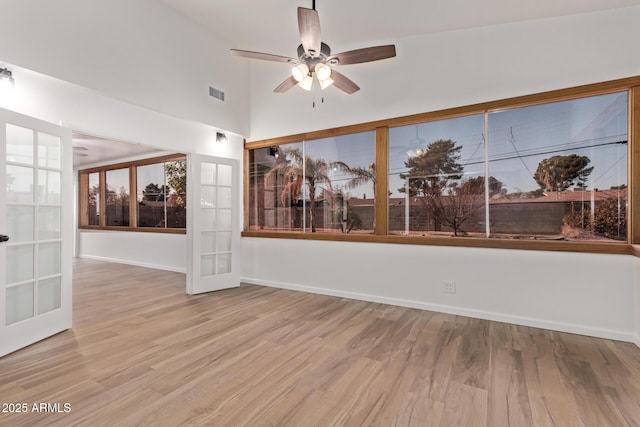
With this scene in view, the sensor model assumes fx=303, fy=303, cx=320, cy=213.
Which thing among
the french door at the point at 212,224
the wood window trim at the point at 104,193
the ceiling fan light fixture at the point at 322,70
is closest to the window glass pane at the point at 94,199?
the wood window trim at the point at 104,193

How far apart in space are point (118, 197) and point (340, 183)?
6385 millimetres

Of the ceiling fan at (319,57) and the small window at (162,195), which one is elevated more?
the ceiling fan at (319,57)

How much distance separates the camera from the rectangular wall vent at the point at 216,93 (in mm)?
4524

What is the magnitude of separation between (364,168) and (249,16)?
2.40m

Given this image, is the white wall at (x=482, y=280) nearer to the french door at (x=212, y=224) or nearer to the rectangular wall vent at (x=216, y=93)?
the french door at (x=212, y=224)

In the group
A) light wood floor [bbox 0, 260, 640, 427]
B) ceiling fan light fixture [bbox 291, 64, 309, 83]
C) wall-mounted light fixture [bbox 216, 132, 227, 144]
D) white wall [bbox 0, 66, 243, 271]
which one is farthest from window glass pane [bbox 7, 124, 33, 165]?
ceiling fan light fixture [bbox 291, 64, 309, 83]

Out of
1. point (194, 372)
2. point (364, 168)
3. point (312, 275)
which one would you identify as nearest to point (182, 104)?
point (364, 168)

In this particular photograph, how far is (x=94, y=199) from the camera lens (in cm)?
841


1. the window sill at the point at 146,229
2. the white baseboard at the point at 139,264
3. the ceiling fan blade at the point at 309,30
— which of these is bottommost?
the white baseboard at the point at 139,264

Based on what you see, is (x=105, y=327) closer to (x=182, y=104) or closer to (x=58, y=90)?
(x=58, y=90)

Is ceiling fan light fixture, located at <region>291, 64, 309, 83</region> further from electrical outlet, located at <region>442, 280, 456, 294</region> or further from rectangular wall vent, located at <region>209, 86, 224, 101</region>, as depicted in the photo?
electrical outlet, located at <region>442, 280, 456, 294</region>

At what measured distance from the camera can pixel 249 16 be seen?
12.2ft

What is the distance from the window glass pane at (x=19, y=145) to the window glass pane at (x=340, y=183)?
3185mm

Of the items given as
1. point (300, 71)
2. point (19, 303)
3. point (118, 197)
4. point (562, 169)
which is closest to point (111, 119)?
point (19, 303)
